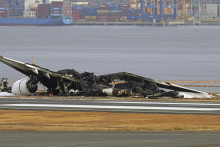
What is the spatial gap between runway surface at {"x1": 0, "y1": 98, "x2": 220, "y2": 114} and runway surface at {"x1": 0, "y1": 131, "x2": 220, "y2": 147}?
519 inches

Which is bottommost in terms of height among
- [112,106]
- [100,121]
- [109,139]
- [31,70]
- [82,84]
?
[112,106]

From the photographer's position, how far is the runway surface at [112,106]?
5434 centimetres

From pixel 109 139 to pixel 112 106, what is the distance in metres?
20.6

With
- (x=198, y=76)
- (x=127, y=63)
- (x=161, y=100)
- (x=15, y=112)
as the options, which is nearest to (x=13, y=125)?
(x=15, y=112)

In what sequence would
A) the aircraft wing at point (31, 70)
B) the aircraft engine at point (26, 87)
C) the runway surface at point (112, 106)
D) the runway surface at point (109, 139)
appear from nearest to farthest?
the runway surface at point (109, 139), the runway surface at point (112, 106), the aircraft wing at point (31, 70), the aircraft engine at point (26, 87)

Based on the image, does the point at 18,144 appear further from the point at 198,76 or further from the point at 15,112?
the point at 198,76

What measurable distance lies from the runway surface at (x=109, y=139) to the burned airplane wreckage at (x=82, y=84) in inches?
989

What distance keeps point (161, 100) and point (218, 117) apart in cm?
1377

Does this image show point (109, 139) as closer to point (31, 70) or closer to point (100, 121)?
point (100, 121)

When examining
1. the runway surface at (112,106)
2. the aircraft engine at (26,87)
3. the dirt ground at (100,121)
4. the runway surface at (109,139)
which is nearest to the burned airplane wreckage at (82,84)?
the aircraft engine at (26,87)

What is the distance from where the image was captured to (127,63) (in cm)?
19212

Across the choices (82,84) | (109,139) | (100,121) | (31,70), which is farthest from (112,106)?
(109,139)

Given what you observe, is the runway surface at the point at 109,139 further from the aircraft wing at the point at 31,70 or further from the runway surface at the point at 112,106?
the aircraft wing at the point at 31,70

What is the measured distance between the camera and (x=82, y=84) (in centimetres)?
6781
